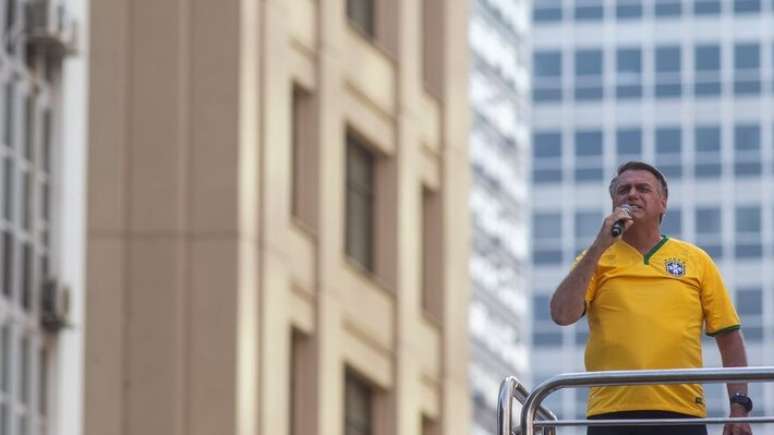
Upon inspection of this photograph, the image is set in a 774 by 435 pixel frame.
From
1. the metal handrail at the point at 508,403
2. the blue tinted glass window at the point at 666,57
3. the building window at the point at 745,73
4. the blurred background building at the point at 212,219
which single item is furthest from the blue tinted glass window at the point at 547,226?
the metal handrail at the point at 508,403

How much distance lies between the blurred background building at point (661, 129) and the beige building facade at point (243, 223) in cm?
8153

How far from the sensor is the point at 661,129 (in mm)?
129750

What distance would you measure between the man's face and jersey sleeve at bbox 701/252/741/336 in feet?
1.24

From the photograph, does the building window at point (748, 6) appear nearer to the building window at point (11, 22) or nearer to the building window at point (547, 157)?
the building window at point (547, 157)

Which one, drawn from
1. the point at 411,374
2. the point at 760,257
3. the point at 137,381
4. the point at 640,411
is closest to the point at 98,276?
the point at 137,381

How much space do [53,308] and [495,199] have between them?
6368cm

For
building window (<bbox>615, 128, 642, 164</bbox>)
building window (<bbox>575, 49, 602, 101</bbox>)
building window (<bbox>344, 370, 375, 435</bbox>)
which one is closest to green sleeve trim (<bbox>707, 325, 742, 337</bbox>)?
building window (<bbox>344, 370, 375, 435</bbox>)

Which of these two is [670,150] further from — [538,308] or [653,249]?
[653,249]

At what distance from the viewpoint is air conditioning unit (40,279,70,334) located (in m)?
34.4

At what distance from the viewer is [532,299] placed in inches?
5123

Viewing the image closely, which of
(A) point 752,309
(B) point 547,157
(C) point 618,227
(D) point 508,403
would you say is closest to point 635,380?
(D) point 508,403

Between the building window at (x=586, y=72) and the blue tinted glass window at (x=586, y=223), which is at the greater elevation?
the building window at (x=586, y=72)

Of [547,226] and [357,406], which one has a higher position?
[547,226]

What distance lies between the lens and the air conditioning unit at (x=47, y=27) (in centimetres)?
3425
